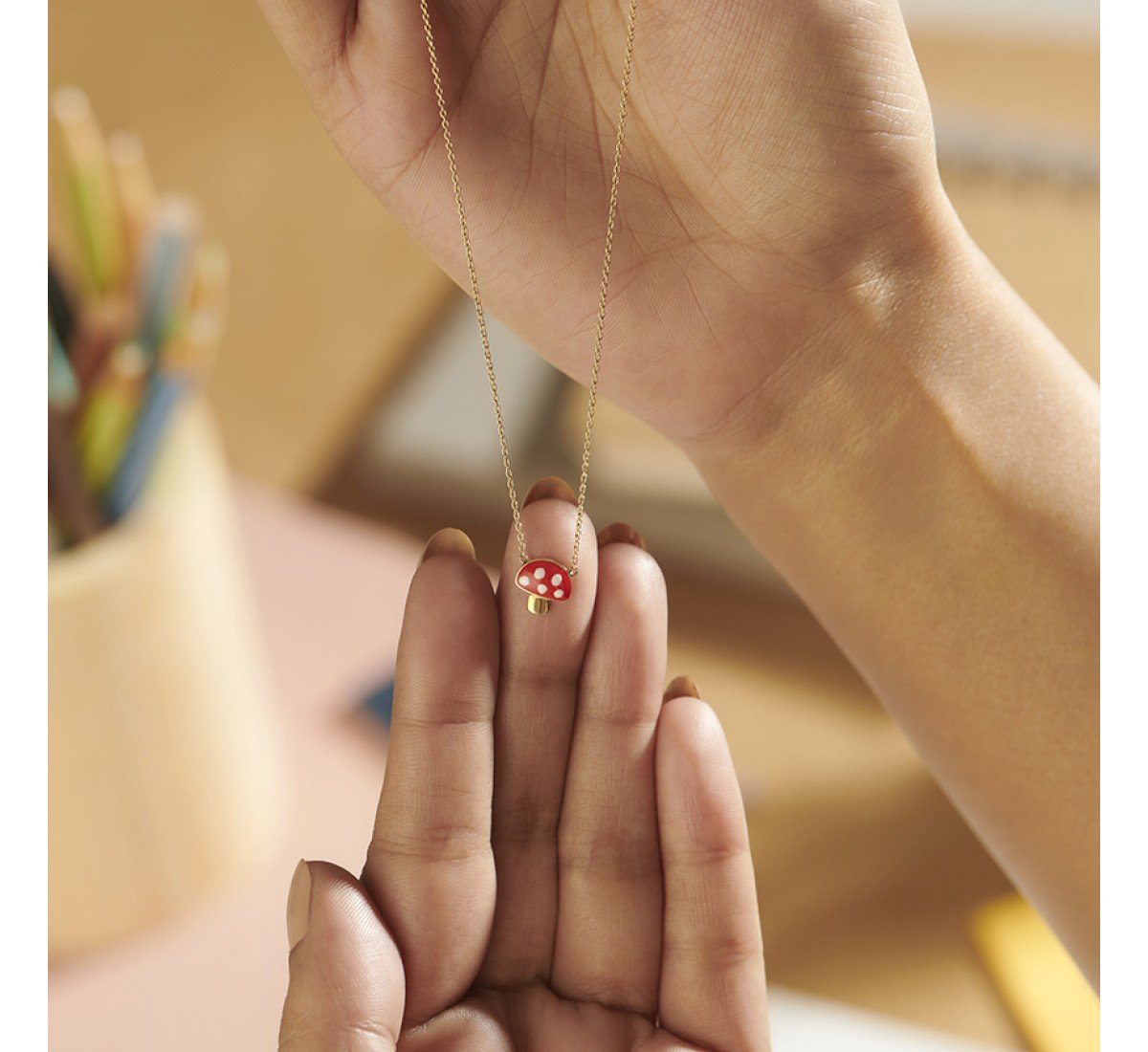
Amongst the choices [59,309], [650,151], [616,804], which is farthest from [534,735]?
[59,309]

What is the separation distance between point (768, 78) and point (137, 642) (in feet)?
0.80

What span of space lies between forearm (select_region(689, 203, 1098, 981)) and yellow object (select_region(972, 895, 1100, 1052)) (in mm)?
93

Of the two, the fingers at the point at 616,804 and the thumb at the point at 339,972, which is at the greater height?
the fingers at the point at 616,804

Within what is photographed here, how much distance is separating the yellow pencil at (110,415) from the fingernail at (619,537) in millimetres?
194

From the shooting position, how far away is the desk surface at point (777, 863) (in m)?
0.41

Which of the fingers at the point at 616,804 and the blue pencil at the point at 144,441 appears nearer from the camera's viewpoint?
the fingers at the point at 616,804

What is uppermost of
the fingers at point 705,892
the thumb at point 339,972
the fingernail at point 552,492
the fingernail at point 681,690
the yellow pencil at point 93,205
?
the yellow pencil at point 93,205

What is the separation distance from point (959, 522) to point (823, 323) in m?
0.06

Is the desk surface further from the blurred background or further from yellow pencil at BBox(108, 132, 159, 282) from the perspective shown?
yellow pencil at BBox(108, 132, 159, 282)

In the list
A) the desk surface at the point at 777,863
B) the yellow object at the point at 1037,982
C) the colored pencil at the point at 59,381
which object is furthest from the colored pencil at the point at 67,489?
the yellow object at the point at 1037,982

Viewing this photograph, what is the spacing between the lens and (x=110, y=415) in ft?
1.24

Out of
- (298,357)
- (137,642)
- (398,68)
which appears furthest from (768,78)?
(298,357)

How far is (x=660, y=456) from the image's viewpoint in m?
0.54

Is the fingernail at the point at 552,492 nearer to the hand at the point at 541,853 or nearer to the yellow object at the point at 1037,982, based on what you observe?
the hand at the point at 541,853
